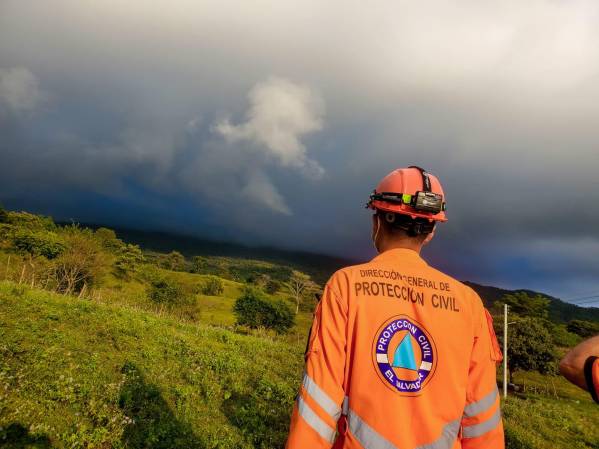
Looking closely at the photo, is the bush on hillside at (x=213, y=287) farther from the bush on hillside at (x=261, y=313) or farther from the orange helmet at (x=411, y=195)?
the orange helmet at (x=411, y=195)

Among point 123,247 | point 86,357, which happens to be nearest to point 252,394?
point 86,357

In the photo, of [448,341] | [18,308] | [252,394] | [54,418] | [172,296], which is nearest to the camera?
[448,341]

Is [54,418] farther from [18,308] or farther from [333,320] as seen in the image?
[18,308]

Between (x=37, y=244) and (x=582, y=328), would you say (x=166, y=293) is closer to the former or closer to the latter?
(x=37, y=244)

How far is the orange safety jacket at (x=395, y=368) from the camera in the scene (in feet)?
7.79

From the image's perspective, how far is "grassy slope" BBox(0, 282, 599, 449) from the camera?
8.00 metres

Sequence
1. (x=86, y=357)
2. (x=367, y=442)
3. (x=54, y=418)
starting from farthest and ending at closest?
(x=86, y=357) → (x=54, y=418) → (x=367, y=442)

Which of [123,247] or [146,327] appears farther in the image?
[123,247]

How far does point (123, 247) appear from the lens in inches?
3743

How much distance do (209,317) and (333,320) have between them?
2971 inches

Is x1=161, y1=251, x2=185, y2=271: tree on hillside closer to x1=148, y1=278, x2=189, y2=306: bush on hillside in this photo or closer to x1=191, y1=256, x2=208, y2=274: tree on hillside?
x1=191, y1=256, x2=208, y2=274: tree on hillside

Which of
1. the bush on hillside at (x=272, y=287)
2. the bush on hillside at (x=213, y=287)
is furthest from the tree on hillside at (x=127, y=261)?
the bush on hillside at (x=272, y=287)

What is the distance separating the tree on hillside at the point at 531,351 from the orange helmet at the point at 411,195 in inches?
2426

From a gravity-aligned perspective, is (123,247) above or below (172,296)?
above
